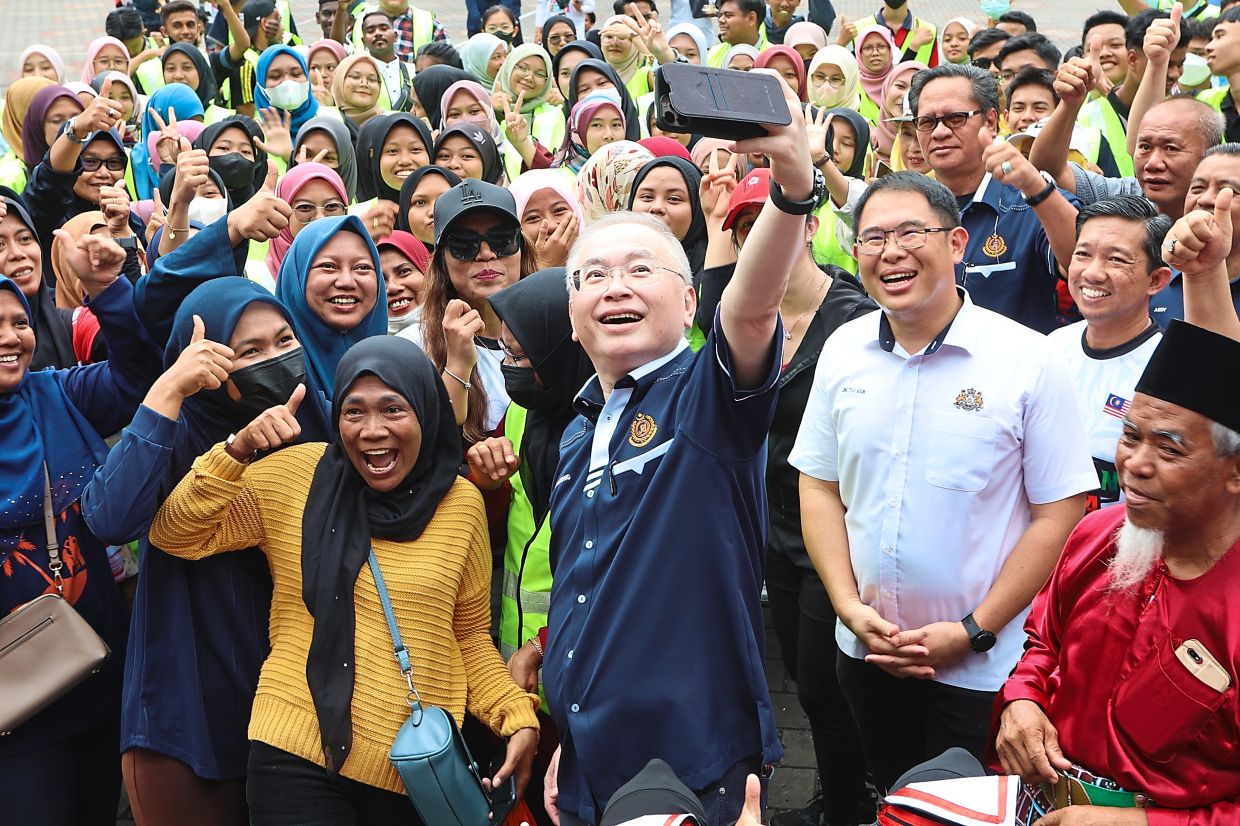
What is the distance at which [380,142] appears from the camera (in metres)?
7.09

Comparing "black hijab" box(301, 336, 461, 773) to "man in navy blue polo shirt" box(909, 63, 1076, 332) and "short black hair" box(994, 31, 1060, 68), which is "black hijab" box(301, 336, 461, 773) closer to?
"man in navy blue polo shirt" box(909, 63, 1076, 332)

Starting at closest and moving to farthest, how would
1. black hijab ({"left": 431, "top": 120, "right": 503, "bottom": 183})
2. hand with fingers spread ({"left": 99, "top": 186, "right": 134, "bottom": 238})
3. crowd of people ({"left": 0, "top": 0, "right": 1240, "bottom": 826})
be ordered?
1. crowd of people ({"left": 0, "top": 0, "right": 1240, "bottom": 826})
2. hand with fingers spread ({"left": 99, "top": 186, "right": 134, "bottom": 238})
3. black hijab ({"left": 431, "top": 120, "right": 503, "bottom": 183})

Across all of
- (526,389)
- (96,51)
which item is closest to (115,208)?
(526,389)

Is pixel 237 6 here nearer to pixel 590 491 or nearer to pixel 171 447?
pixel 171 447

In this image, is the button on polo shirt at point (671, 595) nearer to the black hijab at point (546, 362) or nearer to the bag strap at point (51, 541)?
the black hijab at point (546, 362)

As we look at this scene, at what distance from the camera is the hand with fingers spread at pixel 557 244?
521cm

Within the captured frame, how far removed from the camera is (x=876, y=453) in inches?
140

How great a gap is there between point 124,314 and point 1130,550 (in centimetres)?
327

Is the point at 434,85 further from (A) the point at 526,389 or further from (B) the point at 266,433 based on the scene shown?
(B) the point at 266,433

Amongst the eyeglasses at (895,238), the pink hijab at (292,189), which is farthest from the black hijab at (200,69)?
the eyeglasses at (895,238)

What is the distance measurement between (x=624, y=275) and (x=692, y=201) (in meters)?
2.42

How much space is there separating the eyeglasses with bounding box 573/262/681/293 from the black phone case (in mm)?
695

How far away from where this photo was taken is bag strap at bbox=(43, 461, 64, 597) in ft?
12.3

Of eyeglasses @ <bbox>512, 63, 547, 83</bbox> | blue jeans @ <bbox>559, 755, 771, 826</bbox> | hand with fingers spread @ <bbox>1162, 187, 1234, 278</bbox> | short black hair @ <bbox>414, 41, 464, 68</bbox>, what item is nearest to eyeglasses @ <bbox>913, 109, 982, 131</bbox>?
hand with fingers spread @ <bbox>1162, 187, 1234, 278</bbox>
